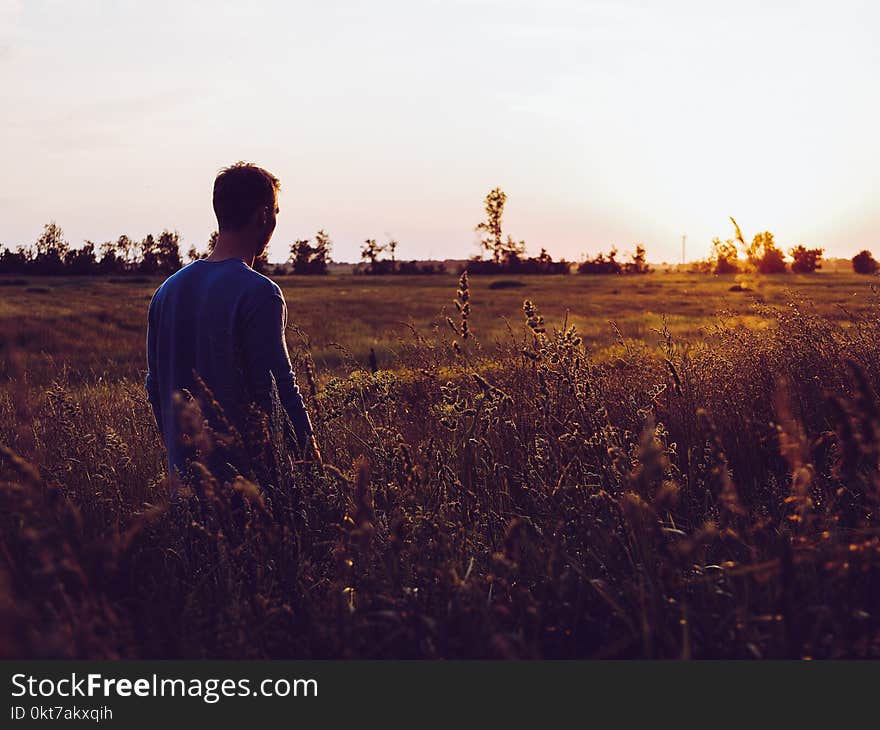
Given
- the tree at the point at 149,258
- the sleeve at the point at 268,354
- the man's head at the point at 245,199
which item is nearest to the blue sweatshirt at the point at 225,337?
the sleeve at the point at 268,354

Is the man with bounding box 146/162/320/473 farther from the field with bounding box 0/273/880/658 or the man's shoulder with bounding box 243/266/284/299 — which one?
the field with bounding box 0/273/880/658

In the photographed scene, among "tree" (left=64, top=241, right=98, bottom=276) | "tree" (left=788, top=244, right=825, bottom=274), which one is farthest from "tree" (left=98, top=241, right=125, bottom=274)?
"tree" (left=788, top=244, right=825, bottom=274)

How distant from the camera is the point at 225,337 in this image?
3.76 m

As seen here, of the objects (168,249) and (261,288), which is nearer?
(261,288)

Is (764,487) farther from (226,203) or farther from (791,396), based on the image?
(226,203)

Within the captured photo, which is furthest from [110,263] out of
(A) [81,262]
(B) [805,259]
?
(B) [805,259]

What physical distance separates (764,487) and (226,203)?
3.19 m

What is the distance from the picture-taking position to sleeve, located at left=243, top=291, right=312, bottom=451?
12.1 feet

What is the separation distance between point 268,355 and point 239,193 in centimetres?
82

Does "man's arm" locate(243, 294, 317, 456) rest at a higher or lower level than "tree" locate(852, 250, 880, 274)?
lower

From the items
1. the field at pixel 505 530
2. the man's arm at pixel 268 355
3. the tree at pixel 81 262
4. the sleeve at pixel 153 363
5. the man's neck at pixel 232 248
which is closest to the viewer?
the field at pixel 505 530

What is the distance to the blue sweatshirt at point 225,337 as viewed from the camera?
12.1ft

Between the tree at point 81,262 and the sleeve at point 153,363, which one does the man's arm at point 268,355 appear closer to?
the sleeve at point 153,363

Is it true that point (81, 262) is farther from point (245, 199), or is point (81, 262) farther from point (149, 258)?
point (245, 199)
